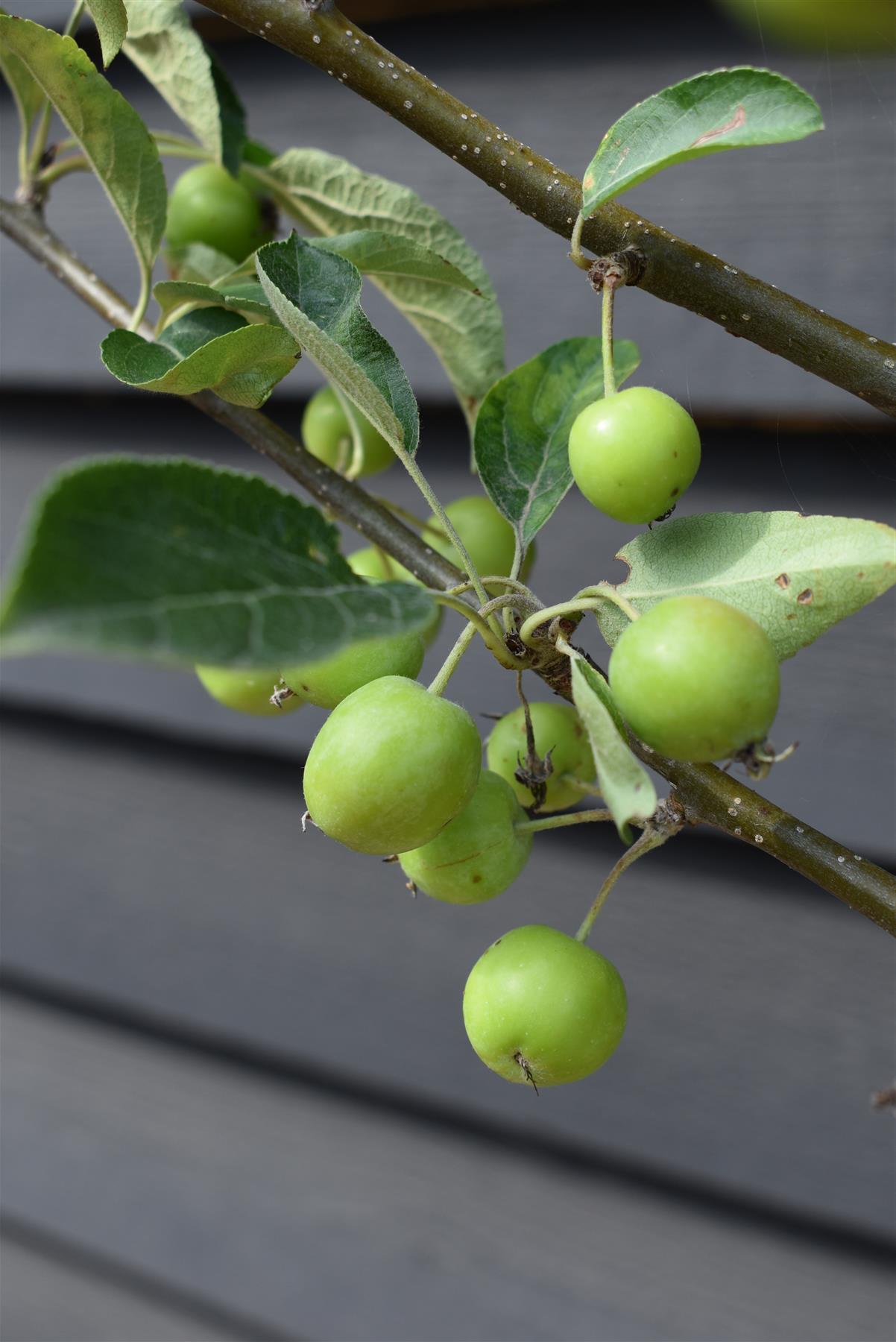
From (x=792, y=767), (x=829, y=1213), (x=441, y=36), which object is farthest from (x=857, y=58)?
(x=829, y=1213)

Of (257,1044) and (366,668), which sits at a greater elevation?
(257,1044)

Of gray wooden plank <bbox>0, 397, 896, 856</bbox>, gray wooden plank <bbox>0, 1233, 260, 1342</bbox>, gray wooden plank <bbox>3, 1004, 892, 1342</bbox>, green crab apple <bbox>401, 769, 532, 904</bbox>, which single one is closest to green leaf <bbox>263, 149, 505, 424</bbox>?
green crab apple <bbox>401, 769, 532, 904</bbox>

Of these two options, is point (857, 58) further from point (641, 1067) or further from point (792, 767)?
point (641, 1067)

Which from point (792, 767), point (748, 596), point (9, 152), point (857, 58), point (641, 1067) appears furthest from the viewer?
point (9, 152)

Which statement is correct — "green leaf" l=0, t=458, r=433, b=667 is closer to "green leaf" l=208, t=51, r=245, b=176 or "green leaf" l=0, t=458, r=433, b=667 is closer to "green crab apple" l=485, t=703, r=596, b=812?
"green crab apple" l=485, t=703, r=596, b=812

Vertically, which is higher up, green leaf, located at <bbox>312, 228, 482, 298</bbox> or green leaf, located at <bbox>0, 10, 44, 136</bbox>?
green leaf, located at <bbox>0, 10, 44, 136</bbox>

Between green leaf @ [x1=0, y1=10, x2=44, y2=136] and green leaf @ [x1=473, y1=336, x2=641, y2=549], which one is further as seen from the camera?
green leaf @ [x1=0, y1=10, x2=44, y2=136]

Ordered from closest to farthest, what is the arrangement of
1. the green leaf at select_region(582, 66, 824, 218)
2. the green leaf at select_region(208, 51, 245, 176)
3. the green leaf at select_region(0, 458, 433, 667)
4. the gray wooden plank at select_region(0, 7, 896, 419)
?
the green leaf at select_region(0, 458, 433, 667)
the green leaf at select_region(582, 66, 824, 218)
the green leaf at select_region(208, 51, 245, 176)
the gray wooden plank at select_region(0, 7, 896, 419)

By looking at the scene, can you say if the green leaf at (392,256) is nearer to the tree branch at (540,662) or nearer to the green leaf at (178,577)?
the tree branch at (540,662)
